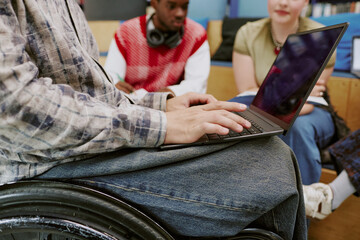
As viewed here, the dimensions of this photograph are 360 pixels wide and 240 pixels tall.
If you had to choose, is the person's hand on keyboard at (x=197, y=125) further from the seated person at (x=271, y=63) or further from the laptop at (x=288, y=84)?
the seated person at (x=271, y=63)

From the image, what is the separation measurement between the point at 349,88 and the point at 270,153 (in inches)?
66.5

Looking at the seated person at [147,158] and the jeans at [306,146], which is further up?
the seated person at [147,158]

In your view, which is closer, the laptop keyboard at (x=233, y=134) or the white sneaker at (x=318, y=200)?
→ the laptop keyboard at (x=233, y=134)

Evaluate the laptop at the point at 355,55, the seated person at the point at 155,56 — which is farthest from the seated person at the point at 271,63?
the laptop at the point at 355,55

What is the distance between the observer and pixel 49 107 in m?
0.51

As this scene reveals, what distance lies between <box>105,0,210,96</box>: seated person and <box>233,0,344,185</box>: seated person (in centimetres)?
24

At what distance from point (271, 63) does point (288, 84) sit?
0.73 meters

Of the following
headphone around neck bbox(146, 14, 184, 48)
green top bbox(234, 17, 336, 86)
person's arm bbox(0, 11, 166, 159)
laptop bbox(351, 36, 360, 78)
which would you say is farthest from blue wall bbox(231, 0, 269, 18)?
person's arm bbox(0, 11, 166, 159)

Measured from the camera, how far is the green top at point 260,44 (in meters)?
1.58

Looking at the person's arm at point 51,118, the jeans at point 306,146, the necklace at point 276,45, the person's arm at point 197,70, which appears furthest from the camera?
the person's arm at point 197,70

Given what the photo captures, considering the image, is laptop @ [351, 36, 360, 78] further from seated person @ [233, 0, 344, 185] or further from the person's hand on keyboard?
the person's hand on keyboard

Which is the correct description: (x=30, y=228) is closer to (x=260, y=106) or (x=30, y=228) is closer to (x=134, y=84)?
(x=260, y=106)

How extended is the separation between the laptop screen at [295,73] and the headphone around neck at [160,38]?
0.76 metres

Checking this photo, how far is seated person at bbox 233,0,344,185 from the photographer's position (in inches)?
48.8
